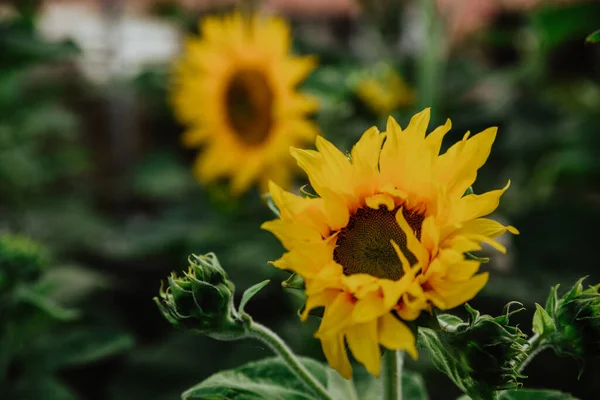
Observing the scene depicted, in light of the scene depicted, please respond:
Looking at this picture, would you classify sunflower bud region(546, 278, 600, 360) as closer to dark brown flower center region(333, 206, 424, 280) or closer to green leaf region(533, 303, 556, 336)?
green leaf region(533, 303, 556, 336)

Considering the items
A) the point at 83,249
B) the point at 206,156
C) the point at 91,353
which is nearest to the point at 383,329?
the point at 91,353

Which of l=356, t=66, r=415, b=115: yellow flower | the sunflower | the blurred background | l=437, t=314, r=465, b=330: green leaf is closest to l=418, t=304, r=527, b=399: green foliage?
l=437, t=314, r=465, b=330: green leaf

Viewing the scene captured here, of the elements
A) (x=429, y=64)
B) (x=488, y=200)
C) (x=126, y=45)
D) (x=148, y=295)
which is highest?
(x=126, y=45)

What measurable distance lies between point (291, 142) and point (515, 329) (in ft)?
3.02

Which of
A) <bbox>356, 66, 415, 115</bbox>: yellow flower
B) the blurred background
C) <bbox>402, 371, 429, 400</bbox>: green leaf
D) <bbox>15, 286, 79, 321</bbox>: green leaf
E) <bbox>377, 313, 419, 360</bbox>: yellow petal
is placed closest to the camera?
<bbox>377, 313, 419, 360</bbox>: yellow petal

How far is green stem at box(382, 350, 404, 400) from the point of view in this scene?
0.51 meters

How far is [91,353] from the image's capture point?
92cm

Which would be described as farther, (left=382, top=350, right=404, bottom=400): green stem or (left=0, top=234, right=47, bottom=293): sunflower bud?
(left=0, top=234, right=47, bottom=293): sunflower bud

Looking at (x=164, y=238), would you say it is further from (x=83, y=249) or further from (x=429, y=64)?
(x=429, y=64)

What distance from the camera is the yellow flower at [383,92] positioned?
118 centimetres

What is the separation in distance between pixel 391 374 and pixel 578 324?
0.14m

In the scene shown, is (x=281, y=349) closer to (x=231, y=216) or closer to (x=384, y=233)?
(x=384, y=233)

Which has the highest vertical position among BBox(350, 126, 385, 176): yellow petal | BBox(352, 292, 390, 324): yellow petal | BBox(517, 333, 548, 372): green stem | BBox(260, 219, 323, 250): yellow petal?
BBox(350, 126, 385, 176): yellow petal

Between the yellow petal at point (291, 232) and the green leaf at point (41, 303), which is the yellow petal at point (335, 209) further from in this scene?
the green leaf at point (41, 303)
